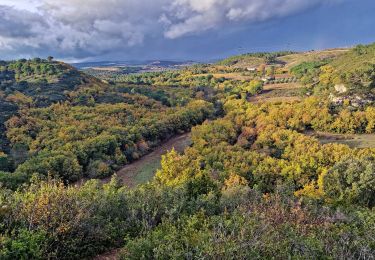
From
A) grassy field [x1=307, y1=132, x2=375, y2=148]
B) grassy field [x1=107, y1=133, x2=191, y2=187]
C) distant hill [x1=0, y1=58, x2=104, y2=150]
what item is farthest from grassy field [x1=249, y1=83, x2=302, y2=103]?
distant hill [x1=0, y1=58, x2=104, y2=150]

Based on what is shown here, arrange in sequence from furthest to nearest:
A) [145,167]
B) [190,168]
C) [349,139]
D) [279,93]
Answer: [279,93] < [349,139] < [145,167] < [190,168]

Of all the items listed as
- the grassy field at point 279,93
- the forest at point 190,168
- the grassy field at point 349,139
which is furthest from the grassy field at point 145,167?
the grassy field at point 279,93

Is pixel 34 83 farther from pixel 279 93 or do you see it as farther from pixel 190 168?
pixel 279 93

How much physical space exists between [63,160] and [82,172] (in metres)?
3.89

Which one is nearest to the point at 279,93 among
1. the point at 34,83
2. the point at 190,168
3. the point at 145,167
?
the point at 145,167

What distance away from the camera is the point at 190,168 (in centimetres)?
4312

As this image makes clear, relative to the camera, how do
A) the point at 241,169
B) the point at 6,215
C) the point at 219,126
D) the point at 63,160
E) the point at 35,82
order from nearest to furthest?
1. the point at 6,215
2. the point at 241,169
3. the point at 63,160
4. the point at 219,126
5. the point at 35,82

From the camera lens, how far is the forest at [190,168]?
1233cm

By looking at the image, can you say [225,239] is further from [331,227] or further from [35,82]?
[35,82]

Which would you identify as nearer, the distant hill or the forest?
the forest

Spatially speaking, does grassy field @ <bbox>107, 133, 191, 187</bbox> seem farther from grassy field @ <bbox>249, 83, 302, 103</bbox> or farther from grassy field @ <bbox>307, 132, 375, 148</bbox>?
grassy field @ <bbox>249, 83, 302, 103</bbox>

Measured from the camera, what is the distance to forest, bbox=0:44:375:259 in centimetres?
1233

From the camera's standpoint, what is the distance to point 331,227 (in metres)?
16.4

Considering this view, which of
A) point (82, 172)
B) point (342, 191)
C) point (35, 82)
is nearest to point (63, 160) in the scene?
point (82, 172)
